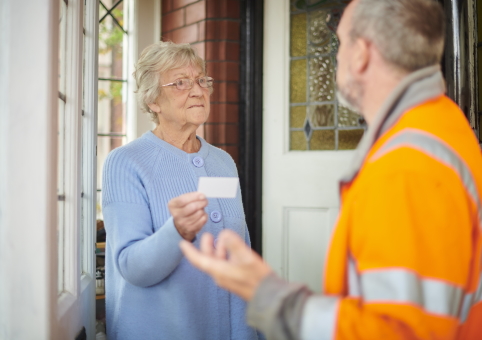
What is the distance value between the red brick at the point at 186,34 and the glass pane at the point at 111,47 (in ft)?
1.52

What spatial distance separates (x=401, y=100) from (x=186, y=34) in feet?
7.31

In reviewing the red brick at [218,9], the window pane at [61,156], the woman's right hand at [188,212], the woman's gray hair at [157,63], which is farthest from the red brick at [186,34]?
the woman's right hand at [188,212]

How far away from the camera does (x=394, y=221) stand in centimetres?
70

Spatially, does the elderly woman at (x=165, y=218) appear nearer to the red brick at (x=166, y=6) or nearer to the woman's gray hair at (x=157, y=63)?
the woman's gray hair at (x=157, y=63)

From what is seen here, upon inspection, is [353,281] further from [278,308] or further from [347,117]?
[347,117]

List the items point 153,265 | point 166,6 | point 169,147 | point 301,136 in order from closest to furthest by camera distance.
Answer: point 153,265 → point 169,147 → point 301,136 → point 166,6

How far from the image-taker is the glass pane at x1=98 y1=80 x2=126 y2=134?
10.5ft

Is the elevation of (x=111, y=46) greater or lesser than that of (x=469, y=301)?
greater

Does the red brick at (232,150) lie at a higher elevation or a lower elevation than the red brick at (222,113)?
lower

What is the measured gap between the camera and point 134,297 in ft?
4.83

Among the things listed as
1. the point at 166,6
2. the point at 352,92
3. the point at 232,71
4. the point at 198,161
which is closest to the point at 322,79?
the point at 232,71

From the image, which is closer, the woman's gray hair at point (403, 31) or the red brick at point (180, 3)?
the woman's gray hair at point (403, 31)

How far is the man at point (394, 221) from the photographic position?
0.69 metres

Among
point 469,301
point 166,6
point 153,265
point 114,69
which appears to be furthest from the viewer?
point 114,69
